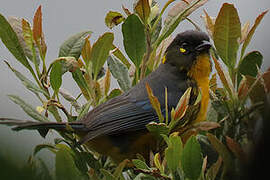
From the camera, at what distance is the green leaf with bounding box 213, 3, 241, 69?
1.71 meters

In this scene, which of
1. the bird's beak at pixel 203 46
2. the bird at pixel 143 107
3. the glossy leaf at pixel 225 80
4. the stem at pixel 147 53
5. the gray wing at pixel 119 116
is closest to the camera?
the glossy leaf at pixel 225 80

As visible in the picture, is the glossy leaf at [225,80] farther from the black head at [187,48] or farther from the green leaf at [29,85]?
the black head at [187,48]

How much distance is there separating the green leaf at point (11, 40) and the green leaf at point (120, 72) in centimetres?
49

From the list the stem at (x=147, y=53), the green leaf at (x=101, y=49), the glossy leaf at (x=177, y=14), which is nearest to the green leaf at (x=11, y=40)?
the green leaf at (x=101, y=49)

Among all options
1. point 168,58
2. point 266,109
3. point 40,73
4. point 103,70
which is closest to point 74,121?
point 40,73

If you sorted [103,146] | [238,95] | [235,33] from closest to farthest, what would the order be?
[238,95]
[235,33]
[103,146]

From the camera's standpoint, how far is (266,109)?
0.30m

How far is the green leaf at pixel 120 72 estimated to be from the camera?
219 centimetres

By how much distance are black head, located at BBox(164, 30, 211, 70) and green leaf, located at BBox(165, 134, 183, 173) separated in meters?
1.71

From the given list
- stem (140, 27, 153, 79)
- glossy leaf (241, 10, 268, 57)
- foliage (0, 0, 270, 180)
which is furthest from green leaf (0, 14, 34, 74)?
glossy leaf (241, 10, 268, 57)

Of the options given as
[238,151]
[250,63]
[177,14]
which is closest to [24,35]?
[177,14]

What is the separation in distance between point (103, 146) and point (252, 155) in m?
2.13

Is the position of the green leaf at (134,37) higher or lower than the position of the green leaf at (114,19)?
lower

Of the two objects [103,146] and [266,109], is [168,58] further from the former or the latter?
[266,109]
